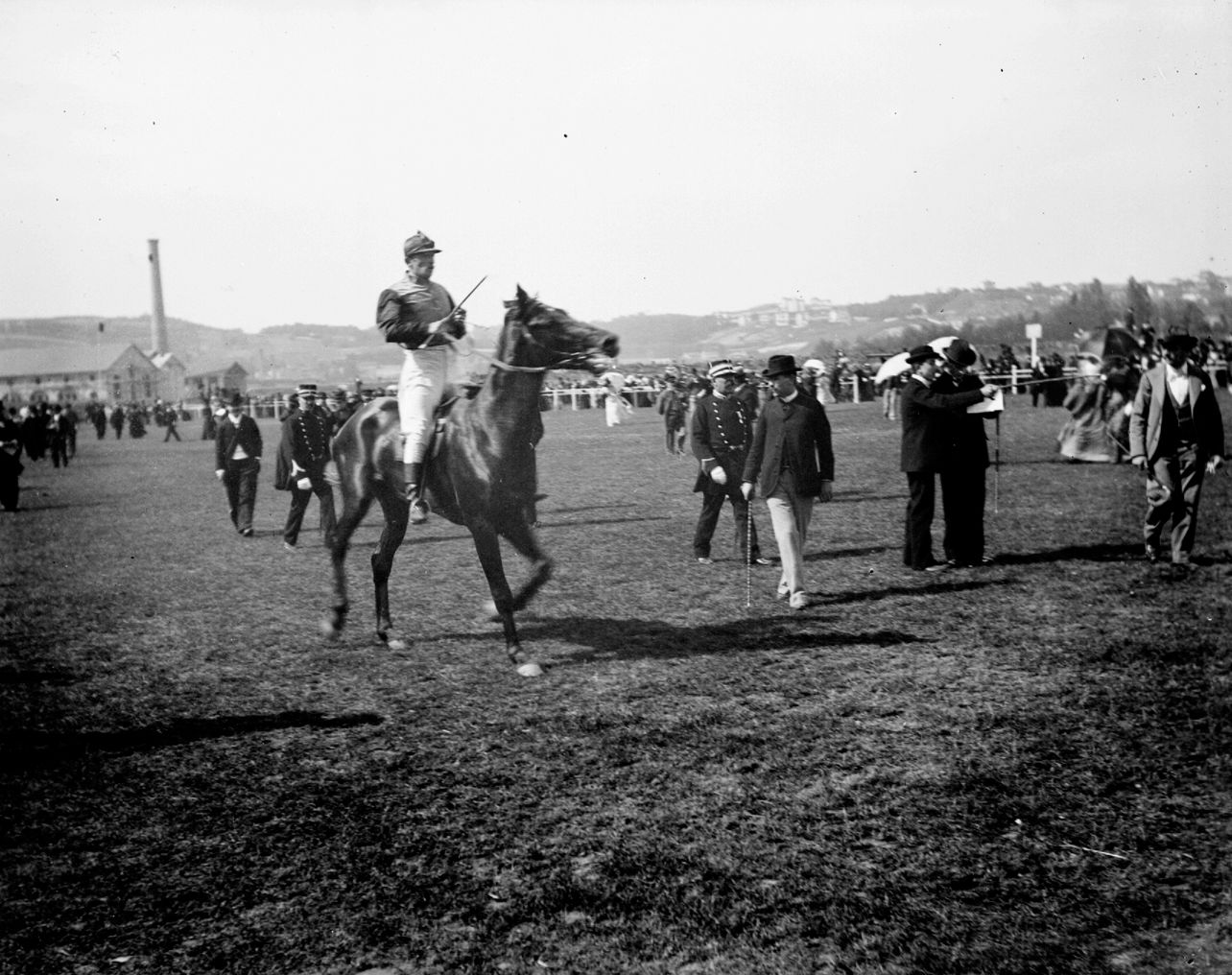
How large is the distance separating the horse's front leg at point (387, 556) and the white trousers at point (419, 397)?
74 centimetres

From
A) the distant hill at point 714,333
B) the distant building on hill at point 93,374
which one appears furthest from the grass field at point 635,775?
the distant building on hill at point 93,374

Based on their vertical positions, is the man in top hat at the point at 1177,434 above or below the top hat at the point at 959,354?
below

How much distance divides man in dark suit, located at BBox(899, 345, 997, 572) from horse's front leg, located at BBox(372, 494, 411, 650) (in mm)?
5033

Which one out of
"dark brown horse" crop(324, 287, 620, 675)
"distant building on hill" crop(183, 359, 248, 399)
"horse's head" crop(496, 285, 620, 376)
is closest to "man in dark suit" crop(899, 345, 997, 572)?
"dark brown horse" crop(324, 287, 620, 675)

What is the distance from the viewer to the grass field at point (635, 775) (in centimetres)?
403

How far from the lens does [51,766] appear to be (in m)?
6.02

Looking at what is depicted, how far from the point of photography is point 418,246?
7.59 m

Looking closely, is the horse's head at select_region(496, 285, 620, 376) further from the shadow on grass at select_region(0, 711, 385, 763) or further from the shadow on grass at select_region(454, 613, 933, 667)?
the shadow on grass at select_region(0, 711, 385, 763)

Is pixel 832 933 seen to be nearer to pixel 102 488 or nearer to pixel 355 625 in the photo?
pixel 355 625

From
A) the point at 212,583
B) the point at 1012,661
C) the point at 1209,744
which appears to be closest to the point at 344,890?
the point at 1209,744

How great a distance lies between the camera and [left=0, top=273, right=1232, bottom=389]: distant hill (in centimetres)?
1157

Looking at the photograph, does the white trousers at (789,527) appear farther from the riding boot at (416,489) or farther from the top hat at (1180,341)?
the top hat at (1180,341)

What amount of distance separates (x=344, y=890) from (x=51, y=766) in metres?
2.53

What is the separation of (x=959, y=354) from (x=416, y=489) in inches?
233
